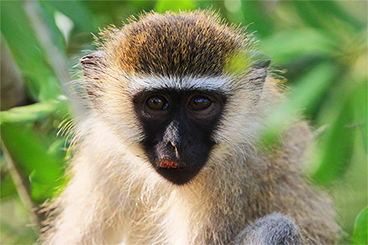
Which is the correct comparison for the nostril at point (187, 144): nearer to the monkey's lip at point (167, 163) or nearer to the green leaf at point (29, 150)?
the monkey's lip at point (167, 163)

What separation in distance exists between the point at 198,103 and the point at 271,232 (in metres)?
1.07

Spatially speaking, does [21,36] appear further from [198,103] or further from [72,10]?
[198,103]

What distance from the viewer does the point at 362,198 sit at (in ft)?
11.6

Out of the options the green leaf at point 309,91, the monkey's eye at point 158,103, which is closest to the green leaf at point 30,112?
the monkey's eye at point 158,103

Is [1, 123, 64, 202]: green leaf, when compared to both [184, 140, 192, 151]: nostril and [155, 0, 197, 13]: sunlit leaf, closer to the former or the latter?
[184, 140, 192, 151]: nostril

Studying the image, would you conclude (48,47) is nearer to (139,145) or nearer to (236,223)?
(139,145)

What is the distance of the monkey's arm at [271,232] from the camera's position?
309 centimetres

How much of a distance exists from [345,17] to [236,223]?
1.68m

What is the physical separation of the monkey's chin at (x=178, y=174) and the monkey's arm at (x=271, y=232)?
2.00 feet

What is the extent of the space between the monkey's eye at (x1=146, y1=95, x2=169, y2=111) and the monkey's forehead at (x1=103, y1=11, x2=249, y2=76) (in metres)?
0.18

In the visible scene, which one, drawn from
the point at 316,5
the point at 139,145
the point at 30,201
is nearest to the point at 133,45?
the point at 139,145

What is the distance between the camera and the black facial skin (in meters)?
2.86

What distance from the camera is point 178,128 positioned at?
284 centimetres

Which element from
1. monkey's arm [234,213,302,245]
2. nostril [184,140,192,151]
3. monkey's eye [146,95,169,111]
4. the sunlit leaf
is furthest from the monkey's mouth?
the sunlit leaf
